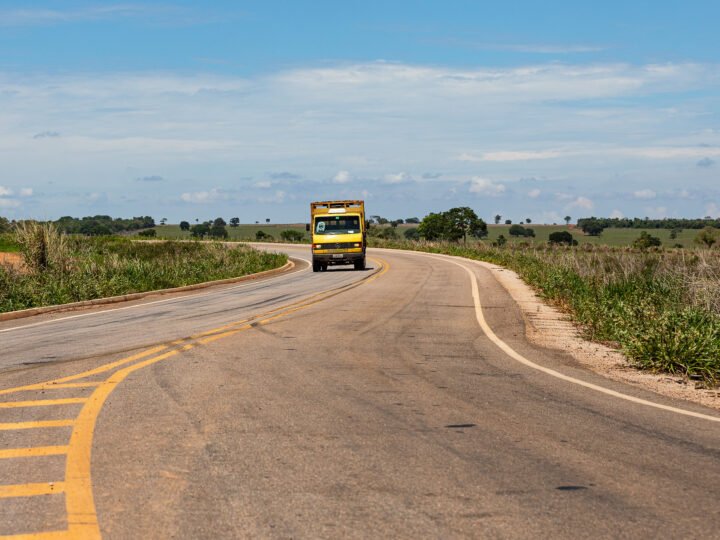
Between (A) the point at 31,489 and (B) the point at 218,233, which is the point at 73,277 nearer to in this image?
(A) the point at 31,489

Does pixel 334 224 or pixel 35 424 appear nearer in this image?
pixel 35 424

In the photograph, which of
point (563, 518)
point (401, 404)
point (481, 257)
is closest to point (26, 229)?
point (401, 404)

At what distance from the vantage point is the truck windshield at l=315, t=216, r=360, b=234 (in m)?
35.2

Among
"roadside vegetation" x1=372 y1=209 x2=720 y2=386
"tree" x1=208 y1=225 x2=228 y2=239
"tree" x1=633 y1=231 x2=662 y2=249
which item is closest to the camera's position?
"roadside vegetation" x1=372 y1=209 x2=720 y2=386

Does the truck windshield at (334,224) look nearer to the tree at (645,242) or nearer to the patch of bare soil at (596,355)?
the patch of bare soil at (596,355)

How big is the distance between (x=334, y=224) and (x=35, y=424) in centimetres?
2889

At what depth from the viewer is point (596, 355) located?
450 inches

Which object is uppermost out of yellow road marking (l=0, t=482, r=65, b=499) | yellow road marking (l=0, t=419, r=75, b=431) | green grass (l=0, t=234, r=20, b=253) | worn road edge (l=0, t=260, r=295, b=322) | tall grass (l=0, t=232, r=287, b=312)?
green grass (l=0, t=234, r=20, b=253)

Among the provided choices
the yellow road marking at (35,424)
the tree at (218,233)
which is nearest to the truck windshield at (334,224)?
the yellow road marking at (35,424)

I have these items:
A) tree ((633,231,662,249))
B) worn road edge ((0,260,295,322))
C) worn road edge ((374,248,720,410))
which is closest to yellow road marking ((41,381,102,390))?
worn road edge ((374,248,720,410))

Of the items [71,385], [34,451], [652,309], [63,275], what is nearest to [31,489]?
[34,451]

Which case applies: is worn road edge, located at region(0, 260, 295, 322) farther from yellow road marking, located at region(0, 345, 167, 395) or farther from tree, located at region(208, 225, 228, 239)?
tree, located at region(208, 225, 228, 239)

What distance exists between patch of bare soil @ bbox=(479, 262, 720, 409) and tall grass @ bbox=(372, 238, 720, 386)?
0.23 metres

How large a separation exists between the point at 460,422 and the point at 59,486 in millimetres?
3238
